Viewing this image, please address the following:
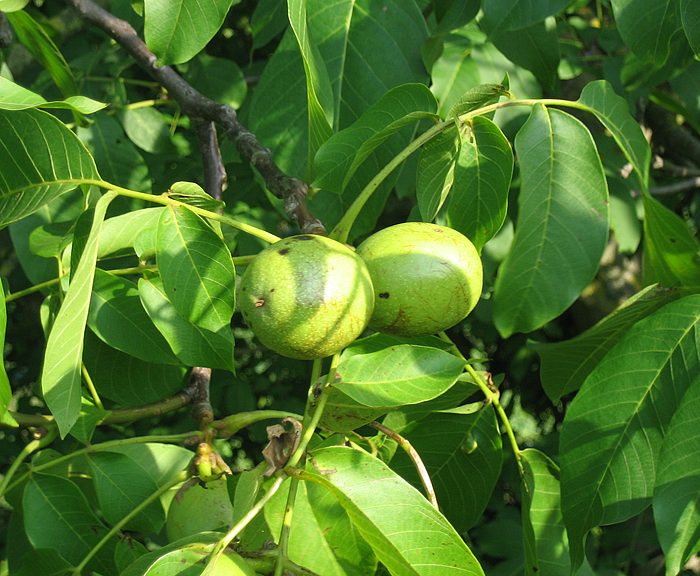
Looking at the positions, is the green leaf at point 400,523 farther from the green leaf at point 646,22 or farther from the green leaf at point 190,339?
the green leaf at point 646,22

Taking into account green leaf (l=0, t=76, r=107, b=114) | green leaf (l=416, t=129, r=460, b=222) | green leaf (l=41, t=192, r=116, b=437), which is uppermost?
green leaf (l=0, t=76, r=107, b=114)

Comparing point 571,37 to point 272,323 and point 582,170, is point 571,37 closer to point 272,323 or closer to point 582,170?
point 582,170

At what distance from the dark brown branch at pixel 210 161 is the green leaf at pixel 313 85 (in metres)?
0.54

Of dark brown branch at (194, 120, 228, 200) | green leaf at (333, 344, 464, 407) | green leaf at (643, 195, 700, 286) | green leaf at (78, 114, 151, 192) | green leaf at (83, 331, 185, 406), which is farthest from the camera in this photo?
green leaf at (78, 114, 151, 192)

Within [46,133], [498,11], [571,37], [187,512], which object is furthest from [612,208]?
[46,133]

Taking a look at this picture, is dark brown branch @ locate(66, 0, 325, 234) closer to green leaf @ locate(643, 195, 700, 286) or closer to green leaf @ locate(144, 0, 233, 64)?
green leaf @ locate(144, 0, 233, 64)

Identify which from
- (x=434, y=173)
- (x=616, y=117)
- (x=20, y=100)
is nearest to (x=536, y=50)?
(x=616, y=117)

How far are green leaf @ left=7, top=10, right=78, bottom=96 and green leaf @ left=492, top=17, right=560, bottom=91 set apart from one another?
3.21ft

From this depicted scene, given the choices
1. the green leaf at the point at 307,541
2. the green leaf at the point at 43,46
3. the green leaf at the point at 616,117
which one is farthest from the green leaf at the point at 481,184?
the green leaf at the point at 43,46

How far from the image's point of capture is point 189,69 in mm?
2549

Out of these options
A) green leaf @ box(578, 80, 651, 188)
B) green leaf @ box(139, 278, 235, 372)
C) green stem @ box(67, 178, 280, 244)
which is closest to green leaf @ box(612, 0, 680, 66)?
green leaf @ box(578, 80, 651, 188)

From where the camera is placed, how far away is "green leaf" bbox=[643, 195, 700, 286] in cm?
127

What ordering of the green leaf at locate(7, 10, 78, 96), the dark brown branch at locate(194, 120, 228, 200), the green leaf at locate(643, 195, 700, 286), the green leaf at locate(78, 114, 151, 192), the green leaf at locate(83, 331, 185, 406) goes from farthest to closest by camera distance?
1. the green leaf at locate(78, 114, 151, 192)
2. the dark brown branch at locate(194, 120, 228, 200)
3. the green leaf at locate(7, 10, 78, 96)
4. the green leaf at locate(83, 331, 185, 406)
5. the green leaf at locate(643, 195, 700, 286)

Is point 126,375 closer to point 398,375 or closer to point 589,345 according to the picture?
point 398,375
